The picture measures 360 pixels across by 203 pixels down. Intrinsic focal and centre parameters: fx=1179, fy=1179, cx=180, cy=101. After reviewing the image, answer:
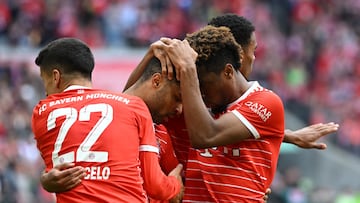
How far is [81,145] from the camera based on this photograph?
680 centimetres

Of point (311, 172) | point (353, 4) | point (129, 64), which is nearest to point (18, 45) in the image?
point (129, 64)

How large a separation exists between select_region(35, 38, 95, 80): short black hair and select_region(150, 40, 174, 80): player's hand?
40cm

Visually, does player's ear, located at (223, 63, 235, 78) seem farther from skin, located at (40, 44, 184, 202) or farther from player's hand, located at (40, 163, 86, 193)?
player's hand, located at (40, 163, 86, 193)

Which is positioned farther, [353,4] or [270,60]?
[353,4]

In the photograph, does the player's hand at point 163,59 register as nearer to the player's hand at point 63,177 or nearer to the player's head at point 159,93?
the player's head at point 159,93

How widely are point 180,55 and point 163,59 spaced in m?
0.15

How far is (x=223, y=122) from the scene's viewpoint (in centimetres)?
712

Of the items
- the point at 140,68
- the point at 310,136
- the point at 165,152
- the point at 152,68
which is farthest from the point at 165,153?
the point at 310,136

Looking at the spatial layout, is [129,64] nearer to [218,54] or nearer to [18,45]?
[18,45]

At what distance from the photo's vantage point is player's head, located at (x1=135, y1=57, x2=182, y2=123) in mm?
7113

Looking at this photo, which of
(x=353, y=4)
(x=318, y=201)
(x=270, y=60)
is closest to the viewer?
(x=318, y=201)

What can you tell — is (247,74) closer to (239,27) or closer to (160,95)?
(239,27)

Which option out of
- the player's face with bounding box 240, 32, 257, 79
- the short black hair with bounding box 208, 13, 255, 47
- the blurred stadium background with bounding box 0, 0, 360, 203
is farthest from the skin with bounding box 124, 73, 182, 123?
the blurred stadium background with bounding box 0, 0, 360, 203

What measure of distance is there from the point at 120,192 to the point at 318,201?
1327 cm
